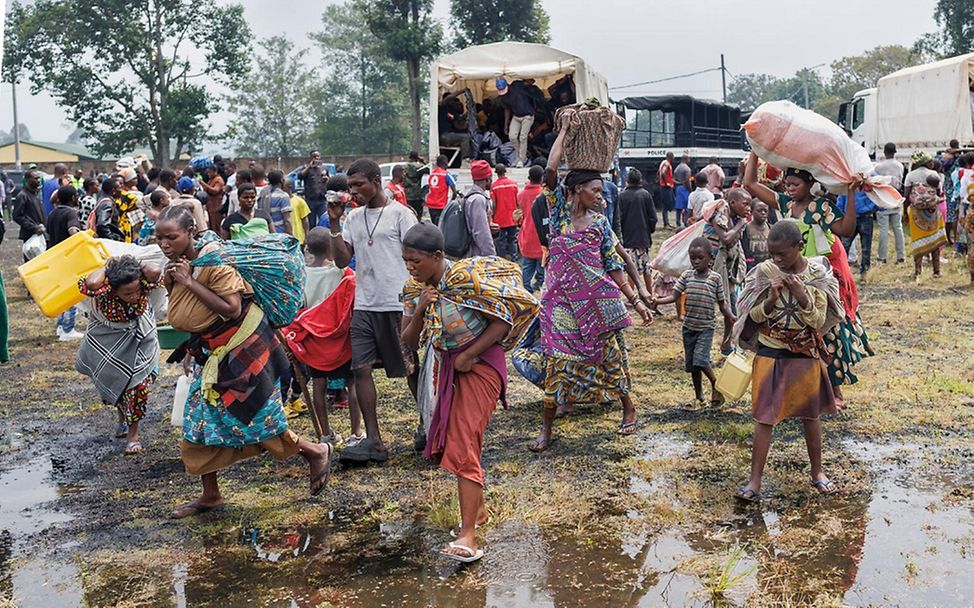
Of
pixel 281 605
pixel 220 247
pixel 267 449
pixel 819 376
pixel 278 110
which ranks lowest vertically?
pixel 281 605

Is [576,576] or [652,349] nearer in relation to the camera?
[576,576]

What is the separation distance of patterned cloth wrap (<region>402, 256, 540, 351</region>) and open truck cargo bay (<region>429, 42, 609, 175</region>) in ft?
36.3

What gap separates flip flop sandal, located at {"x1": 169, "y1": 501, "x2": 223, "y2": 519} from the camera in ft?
17.4

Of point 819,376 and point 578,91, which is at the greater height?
point 578,91

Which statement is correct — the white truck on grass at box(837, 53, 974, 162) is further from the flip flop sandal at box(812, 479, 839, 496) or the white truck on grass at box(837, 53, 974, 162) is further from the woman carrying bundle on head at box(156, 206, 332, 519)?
the woman carrying bundle on head at box(156, 206, 332, 519)

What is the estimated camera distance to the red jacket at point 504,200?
14430 mm

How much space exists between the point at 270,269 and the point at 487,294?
131cm

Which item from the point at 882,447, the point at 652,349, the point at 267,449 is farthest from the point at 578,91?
the point at 267,449

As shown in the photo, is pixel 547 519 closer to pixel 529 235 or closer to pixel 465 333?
pixel 465 333

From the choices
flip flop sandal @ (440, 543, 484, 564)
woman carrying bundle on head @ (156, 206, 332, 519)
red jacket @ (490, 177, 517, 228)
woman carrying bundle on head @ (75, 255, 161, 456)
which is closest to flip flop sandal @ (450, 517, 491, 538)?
flip flop sandal @ (440, 543, 484, 564)

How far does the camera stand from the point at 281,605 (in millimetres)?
4195

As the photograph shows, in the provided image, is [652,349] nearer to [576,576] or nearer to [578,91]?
[576,576]

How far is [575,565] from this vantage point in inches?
177

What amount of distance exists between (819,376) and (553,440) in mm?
1917
